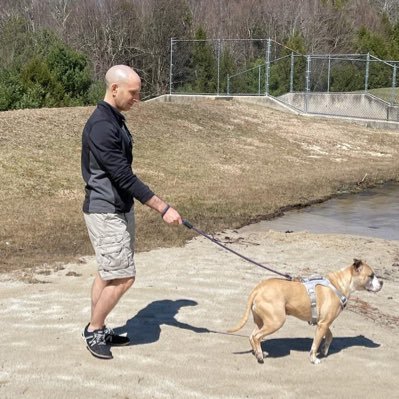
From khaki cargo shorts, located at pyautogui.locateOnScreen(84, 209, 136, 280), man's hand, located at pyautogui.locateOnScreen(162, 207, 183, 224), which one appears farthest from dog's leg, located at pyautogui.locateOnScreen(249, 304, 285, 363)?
khaki cargo shorts, located at pyautogui.locateOnScreen(84, 209, 136, 280)

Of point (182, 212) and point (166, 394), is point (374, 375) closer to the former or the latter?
A: point (166, 394)

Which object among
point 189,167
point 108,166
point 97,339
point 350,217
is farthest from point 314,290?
point 189,167

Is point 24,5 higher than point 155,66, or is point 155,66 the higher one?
point 24,5

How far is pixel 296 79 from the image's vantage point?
31.3m

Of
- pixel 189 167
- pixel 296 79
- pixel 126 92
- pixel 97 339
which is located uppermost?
pixel 126 92

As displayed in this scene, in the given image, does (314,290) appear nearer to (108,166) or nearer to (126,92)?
(108,166)

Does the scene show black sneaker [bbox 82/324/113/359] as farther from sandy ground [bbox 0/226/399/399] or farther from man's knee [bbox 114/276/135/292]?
man's knee [bbox 114/276/135/292]

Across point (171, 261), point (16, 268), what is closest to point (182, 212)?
point (171, 261)

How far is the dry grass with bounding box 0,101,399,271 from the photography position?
9.88 meters

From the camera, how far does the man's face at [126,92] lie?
4.79 m

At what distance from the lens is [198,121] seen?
22.1m

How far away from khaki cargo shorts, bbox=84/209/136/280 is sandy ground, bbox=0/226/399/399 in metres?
0.67

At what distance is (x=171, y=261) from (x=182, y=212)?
10.3 feet

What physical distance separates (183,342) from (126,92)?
1966 millimetres
